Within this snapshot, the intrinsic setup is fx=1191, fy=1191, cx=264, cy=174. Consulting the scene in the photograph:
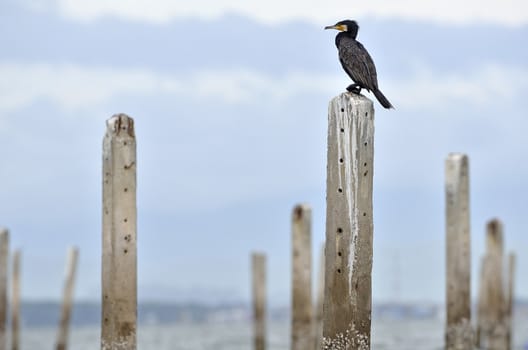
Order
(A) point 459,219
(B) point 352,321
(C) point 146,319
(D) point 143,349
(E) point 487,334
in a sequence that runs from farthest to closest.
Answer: (C) point 146,319 < (D) point 143,349 < (E) point 487,334 < (A) point 459,219 < (B) point 352,321

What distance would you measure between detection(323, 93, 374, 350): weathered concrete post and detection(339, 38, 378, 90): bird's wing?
3.51 ft

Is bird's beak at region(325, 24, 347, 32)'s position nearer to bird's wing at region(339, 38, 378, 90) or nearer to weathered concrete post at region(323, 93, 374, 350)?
bird's wing at region(339, 38, 378, 90)

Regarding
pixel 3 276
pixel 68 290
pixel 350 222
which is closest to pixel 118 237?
pixel 350 222

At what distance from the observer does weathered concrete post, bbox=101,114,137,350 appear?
32.8ft

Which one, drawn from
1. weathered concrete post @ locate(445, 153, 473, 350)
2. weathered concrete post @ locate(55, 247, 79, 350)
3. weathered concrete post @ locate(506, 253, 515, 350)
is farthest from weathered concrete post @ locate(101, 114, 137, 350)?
weathered concrete post @ locate(55, 247, 79, 350)

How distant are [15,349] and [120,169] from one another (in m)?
16.5

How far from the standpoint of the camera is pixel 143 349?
38031mm

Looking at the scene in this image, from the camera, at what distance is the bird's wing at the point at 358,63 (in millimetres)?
9711

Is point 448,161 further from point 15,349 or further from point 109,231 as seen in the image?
point 15,349

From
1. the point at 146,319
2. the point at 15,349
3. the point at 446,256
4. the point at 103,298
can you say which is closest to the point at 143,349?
the point at 15,349

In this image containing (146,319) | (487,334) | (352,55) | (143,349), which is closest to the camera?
(352,55)

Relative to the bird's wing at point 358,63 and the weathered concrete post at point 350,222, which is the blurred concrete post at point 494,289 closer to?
the bird's wing at point 358,63

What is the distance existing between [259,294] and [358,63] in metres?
13.6

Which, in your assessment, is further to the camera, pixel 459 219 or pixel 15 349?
pixel 15 349
